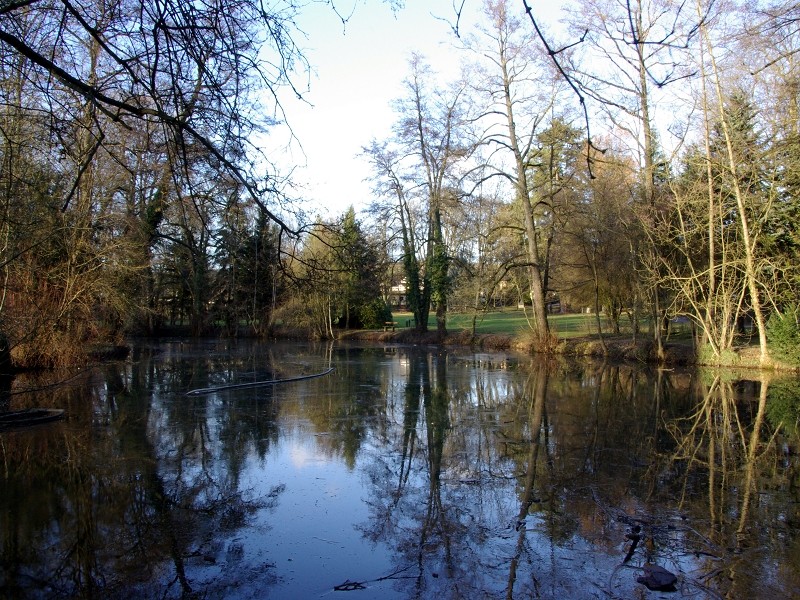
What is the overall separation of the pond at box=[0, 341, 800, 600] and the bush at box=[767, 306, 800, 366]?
6134 mm

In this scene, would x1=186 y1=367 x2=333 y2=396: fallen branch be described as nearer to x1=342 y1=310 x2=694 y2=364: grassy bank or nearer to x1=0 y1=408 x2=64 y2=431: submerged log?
x1=0 y1=408 x2=64 y2=431: submerged log

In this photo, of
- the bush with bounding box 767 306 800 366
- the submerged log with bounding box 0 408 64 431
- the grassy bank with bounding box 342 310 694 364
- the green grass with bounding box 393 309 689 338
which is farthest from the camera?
the green grass with bounding box 393 309 689 338

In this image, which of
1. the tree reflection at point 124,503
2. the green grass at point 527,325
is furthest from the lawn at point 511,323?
the tree reflection at point 124,503

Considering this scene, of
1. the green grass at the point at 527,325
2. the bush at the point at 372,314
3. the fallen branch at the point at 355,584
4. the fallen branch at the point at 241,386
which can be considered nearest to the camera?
the fallen branch at the point at 355,584

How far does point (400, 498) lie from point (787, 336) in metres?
16.1

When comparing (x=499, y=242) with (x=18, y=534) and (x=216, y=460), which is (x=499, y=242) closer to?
(x=216, y=460)

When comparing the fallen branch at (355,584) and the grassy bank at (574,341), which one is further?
the grassy bank at (574,341)

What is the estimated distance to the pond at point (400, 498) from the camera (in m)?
4.45

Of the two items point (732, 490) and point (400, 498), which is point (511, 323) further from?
point (400, 498)

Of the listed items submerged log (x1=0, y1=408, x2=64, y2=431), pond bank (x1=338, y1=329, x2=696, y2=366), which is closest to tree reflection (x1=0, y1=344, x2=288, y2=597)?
submerged log (x1=0, y1=408, x2=64, y2=431)

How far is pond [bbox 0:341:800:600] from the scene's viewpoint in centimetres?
445

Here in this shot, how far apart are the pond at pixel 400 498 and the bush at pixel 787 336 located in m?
6.13

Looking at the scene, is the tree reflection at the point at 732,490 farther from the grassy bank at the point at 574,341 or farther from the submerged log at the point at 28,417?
the grassy bank at the point at 574,341

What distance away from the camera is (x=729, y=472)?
24.2ft
